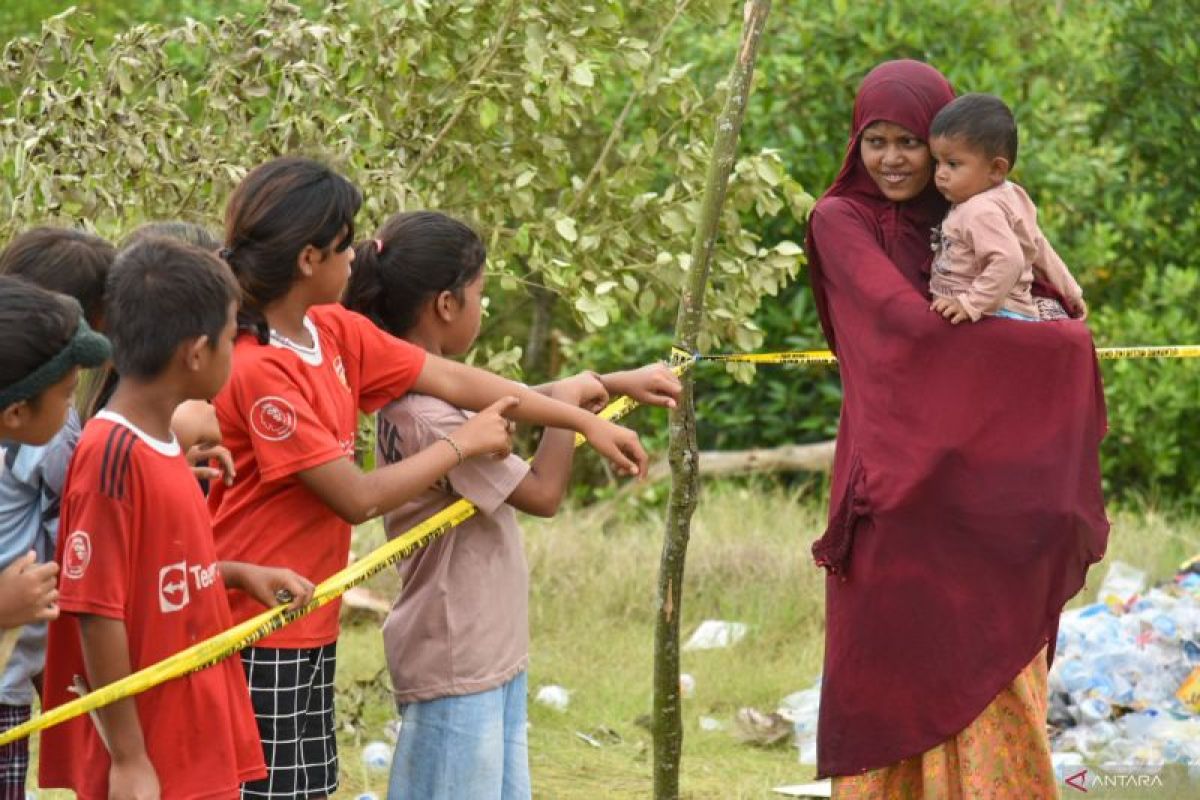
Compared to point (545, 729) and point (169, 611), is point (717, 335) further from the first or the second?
point (169, 611)

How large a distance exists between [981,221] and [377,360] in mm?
1271

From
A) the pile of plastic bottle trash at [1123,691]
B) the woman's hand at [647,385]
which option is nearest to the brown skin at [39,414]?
the woman's hand at [647,385]

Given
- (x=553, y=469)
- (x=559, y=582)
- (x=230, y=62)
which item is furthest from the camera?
(x=559, y=582)

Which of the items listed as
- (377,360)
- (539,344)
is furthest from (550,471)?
(539,344)

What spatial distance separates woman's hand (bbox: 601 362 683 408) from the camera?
156 inches

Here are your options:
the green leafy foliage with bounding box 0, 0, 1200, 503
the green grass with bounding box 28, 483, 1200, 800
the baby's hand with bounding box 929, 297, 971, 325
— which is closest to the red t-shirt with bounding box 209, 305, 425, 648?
the baby's hand with bounding box 929, 297, 971, 325

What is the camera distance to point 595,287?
18.8 ft

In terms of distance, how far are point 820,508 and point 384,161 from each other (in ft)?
12.3

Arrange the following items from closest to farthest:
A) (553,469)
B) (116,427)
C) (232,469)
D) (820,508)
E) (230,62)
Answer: (116,427) < (232,469) < (553,469) < (230,62) < (820,508)

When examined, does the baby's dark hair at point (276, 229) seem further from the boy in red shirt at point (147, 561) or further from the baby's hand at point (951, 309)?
the baby's hand at point (951, 309)

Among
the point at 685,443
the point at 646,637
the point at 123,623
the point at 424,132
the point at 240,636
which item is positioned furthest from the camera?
the point at 646,637

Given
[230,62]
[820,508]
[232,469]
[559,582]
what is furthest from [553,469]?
[820,508]

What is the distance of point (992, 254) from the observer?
149 inches

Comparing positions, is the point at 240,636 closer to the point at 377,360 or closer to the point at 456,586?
the point at 456,586
